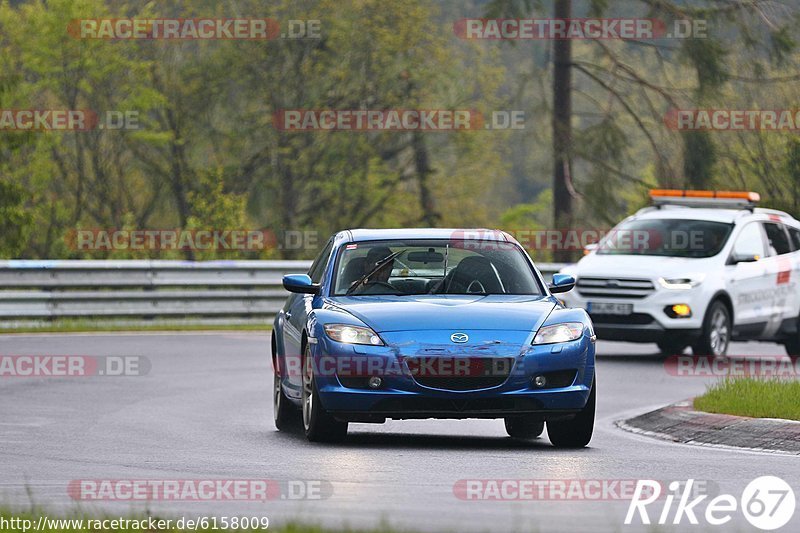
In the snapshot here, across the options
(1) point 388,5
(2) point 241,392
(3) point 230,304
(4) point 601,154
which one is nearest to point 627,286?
(2) point 241,392

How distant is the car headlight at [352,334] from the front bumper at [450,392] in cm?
4

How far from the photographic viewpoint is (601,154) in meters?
39.2

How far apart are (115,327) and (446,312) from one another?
15361mm

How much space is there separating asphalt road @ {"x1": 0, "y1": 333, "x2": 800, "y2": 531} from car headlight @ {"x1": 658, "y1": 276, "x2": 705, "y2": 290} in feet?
7.38

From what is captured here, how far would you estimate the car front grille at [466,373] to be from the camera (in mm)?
11547

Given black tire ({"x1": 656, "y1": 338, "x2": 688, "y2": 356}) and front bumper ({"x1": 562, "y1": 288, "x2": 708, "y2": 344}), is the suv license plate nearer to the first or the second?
front bumper ({"x1": 562, "y1": 288, "x2": 708, "y2": 344})

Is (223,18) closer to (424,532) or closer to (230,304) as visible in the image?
(230,304)

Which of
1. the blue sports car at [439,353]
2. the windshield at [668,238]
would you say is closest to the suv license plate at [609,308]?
the windshield at [668,238]

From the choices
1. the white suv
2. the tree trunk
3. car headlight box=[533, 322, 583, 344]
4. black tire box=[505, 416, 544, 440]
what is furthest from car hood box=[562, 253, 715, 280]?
the tree trunk

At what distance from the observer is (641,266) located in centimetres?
2162

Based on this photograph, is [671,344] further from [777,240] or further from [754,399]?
[754,399]

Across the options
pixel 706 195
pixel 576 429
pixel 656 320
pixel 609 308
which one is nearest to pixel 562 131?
pixel 706 195

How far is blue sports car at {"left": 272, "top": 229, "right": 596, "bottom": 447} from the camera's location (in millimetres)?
11555

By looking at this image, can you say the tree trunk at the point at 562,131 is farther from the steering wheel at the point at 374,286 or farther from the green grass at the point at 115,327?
the steering wheel at the point at 374,286
